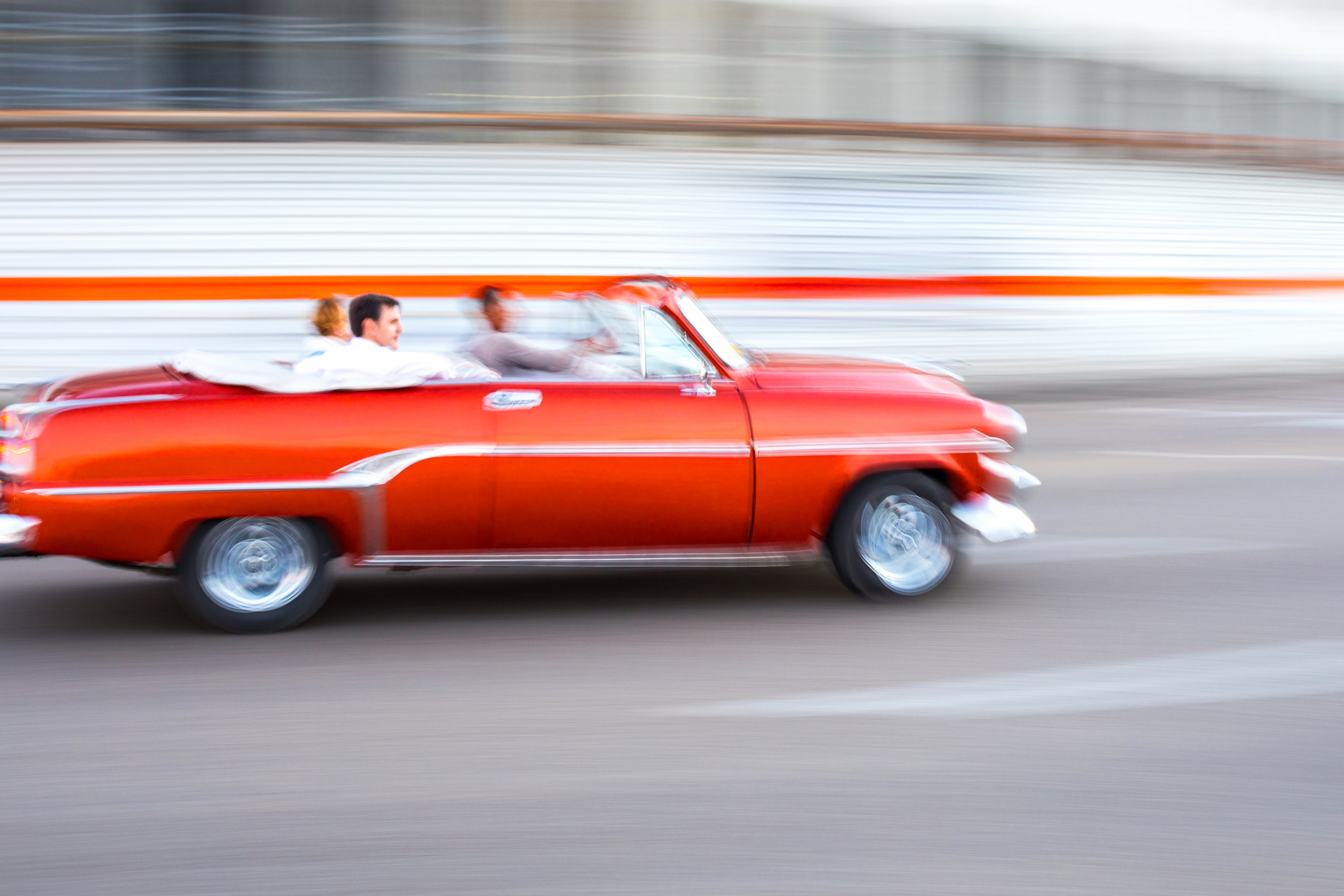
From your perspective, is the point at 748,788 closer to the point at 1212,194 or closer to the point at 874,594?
the point at 874,594

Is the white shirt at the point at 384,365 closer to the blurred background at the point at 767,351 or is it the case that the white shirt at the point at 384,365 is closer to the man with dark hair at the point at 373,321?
the man with dark hair at the point at 373,321

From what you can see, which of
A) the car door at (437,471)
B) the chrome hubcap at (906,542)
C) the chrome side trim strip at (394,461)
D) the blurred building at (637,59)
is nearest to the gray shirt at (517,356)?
the car door at (437,471)

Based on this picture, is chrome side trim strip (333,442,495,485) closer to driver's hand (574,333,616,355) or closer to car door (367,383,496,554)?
car door (367,383,496,554)

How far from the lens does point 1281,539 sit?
24.1 feet

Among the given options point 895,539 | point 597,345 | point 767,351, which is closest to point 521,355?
point 597,345

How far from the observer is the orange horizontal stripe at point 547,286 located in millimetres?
13945

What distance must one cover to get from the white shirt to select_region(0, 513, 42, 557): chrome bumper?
114cm

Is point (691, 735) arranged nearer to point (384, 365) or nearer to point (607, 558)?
point (607, 558)

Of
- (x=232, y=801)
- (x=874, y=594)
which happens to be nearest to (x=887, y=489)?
(x=874, y=594)

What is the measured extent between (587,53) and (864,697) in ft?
38.2

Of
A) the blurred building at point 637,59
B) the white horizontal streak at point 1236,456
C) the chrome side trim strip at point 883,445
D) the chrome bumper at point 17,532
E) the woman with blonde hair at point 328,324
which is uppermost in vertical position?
the blurred building at point 637,59

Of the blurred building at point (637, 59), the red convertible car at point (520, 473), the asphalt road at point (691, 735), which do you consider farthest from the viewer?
the blurred building at point (637, 59)

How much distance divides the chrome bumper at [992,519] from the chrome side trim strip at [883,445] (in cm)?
22

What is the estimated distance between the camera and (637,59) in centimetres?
1517
